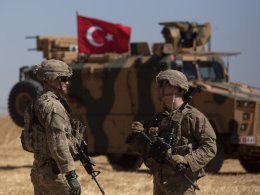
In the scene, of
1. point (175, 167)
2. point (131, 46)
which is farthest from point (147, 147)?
point (131, 46)

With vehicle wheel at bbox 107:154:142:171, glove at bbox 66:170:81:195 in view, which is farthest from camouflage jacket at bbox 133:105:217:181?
vehicle wheel at bbox 107:154:142:171

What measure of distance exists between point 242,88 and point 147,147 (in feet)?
27.6

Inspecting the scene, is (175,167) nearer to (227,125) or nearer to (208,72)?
(227,125)

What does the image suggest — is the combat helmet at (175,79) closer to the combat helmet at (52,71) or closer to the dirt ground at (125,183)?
the combat helmet at (52,71)

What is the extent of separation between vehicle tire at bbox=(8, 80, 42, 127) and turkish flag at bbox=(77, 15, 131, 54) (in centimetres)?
149

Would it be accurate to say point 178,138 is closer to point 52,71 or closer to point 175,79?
point 175,79

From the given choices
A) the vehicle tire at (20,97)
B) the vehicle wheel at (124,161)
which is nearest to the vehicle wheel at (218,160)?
the vehicle wheel at (124,161)

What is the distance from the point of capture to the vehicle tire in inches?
555

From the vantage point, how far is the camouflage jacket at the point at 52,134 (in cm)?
512

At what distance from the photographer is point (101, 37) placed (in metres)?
15.3

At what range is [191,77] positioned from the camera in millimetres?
13047

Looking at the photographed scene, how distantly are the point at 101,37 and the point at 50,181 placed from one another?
1020cm

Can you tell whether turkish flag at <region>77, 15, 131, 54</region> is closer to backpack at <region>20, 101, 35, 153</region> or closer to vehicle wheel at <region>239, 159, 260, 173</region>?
vehicle wheel at <region>239, 159, 260, 173</region>

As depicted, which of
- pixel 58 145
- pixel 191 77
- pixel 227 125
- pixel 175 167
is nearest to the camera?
pixel 175 167
